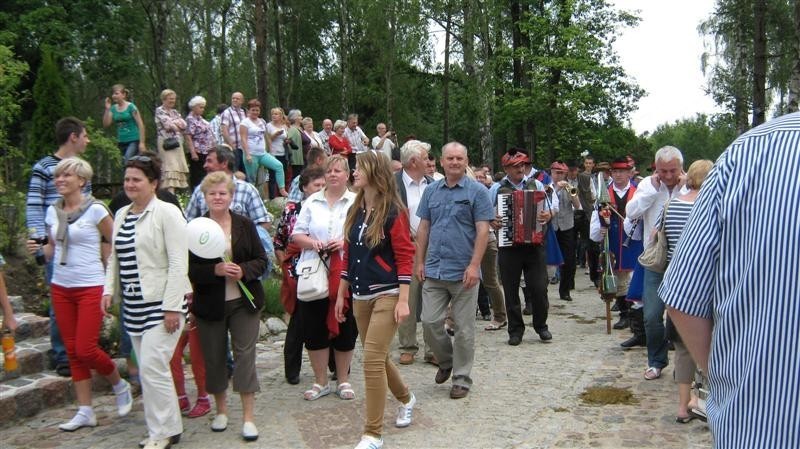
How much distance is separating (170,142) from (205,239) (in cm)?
621

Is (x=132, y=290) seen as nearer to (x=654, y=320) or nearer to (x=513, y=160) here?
(x=654, y=320)

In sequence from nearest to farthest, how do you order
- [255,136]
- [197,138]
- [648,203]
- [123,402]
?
1. [123,402]
2. [648,203]
3. [197,138]
4. [255,136]

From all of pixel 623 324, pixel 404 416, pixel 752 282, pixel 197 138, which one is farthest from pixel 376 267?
pixel 197 138

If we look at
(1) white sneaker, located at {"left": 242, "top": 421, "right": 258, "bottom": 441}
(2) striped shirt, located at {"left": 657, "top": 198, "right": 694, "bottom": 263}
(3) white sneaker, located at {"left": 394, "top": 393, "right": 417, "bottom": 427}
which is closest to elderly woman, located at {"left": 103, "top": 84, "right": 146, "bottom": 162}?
(1) white sneaker, located at {"left": 242, "top": 421, "right": 258, "bottom": 441}

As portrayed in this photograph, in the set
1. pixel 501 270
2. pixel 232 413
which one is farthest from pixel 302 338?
pixel 501 270

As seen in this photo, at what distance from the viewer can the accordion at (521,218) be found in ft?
25.5

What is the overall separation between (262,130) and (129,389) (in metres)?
7.51

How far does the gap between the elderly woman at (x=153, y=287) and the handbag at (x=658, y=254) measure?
3.44 metres

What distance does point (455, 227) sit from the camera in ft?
19.8

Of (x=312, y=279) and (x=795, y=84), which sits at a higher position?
(x=795, y=84)

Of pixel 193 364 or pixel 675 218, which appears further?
pixel 193 364

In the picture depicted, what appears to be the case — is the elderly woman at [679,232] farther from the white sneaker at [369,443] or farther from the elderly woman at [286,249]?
the elderly woman at [286,249]

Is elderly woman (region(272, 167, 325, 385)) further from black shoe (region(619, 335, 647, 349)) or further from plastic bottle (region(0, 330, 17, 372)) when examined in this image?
black shoe (region(619, 335, 647, 349))

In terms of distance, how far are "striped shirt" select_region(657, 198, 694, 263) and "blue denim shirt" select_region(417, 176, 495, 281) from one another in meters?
1.44
